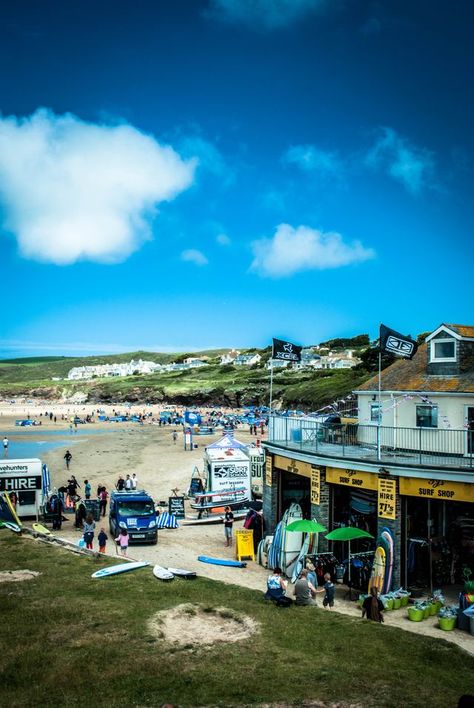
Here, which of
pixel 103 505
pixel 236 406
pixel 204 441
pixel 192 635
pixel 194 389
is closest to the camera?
pixel 192 635

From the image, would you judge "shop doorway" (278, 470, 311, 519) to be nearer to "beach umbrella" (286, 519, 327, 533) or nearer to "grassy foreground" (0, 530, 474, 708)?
"beach umbrella" (286, 519, 327, 533)

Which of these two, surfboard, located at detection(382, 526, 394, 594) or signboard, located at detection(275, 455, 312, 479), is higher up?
signboard, located at detection(275, 455, 312, 479)

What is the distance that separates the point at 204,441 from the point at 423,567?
48070 mm

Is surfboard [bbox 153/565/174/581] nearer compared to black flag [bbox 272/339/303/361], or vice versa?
surfboard [bbox 153/565/174/581]

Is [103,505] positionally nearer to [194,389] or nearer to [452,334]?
[452,334]

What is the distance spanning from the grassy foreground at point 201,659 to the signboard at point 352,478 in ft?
15.0

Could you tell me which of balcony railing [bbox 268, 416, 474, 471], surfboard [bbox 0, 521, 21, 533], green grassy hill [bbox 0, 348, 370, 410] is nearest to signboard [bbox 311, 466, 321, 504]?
balcony railing [bbox 268, 416, 474, 471]

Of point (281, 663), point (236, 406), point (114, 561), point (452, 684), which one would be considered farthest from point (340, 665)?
point (236, 406)

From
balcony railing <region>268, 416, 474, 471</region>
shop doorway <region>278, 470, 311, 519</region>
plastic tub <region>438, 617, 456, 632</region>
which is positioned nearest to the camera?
plastic tub <region>438, 617, 456, 632</region>

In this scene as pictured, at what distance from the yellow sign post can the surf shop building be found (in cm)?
235

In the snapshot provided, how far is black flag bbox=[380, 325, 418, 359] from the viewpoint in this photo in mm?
19172

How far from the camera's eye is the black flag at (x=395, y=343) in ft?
62.9

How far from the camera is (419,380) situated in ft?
69.2

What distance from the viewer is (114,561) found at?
18875 millimetres
